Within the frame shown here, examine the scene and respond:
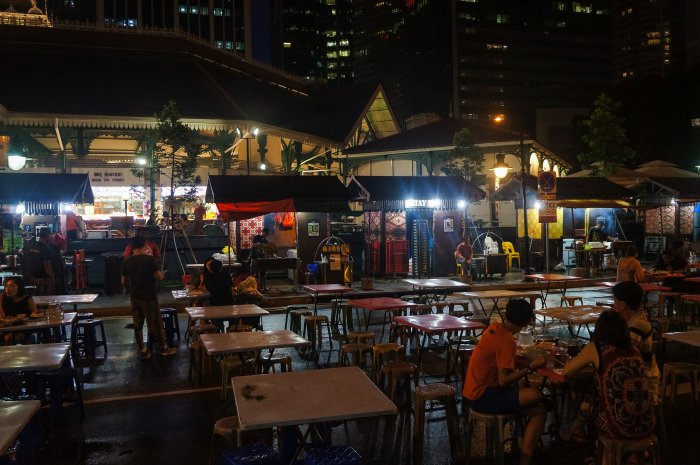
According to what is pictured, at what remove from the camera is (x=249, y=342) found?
21.4 ft

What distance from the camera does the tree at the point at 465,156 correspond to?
24344 millimetres

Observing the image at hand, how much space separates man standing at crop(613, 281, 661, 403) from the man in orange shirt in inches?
42.0

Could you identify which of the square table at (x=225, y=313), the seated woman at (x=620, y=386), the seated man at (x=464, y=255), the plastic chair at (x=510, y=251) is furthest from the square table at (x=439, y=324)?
the plastic chair at (x=510, y=251)

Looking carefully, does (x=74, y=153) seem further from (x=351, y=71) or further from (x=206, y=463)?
(x=351, y=71)

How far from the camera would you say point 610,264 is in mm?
22594

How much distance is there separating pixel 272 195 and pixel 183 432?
11.1 meters

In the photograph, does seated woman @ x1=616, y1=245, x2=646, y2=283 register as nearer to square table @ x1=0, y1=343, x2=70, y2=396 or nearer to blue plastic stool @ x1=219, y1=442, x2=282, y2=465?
blue plastic stool @ x1=219, y1=442, x2=282, y2=465

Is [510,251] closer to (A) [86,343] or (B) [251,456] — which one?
(A) [86,343]

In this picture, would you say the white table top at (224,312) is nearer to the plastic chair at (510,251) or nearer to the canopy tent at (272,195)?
the canopy tent at (272,195)

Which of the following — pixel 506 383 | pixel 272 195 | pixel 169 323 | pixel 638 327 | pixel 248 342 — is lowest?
pixel 169 323

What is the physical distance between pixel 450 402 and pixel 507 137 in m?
21.4

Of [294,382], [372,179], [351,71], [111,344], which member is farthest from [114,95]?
[351,71]

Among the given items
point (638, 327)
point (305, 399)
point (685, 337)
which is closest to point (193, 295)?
point (305, 399)

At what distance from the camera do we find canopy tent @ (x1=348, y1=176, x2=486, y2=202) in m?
18.9
